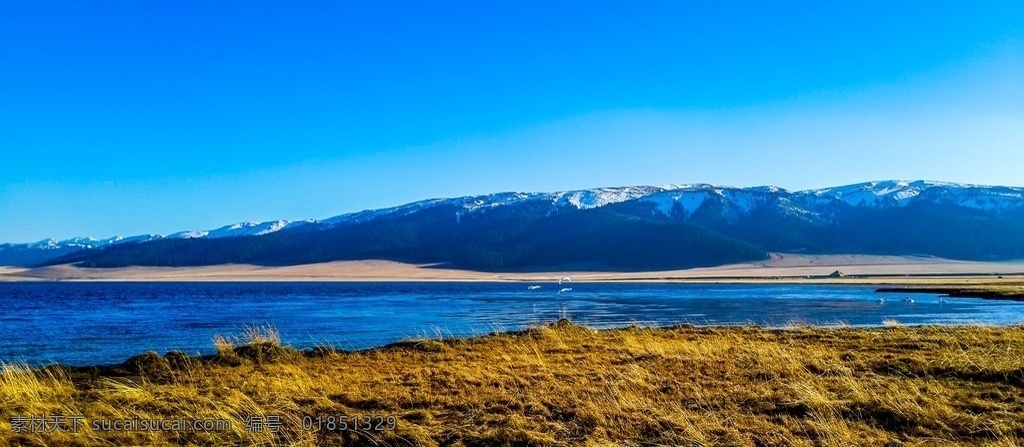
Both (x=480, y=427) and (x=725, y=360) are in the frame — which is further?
(x=725, y=360)

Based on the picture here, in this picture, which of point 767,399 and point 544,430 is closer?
point 544,430

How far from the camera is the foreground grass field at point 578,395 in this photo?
9758mm

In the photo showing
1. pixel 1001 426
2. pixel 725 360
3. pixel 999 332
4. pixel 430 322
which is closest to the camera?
pixel 1001 426

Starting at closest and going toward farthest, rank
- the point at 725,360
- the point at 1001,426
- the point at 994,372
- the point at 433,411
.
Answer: the point at 1001,426 < the point at 433,411 < the point at 994,372 < the point at 725,360

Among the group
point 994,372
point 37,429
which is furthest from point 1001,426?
point 37,429

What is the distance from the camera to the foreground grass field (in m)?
9.76

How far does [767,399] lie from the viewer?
11672mm

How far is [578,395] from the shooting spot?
1218 centimetres

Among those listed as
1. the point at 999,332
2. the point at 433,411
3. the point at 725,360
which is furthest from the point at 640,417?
the point at 999,332

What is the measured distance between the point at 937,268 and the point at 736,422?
204757 millimetres

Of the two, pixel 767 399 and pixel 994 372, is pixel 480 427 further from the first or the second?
pixel 994 372

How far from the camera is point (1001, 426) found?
31.3ft

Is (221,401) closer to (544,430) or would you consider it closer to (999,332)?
(544,430)

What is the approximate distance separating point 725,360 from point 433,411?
7.45 meters
